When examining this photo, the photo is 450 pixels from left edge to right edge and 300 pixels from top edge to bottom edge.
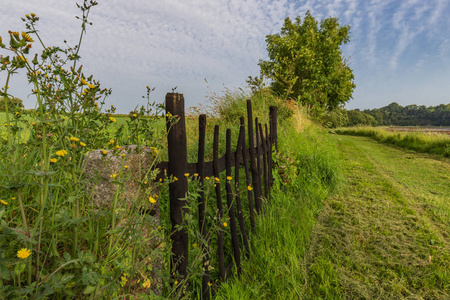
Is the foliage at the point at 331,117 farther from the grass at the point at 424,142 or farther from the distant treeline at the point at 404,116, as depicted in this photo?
the distant treeline at the point at 404,116

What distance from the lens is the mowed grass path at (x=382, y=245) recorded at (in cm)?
269

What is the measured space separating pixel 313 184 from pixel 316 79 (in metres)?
12.1

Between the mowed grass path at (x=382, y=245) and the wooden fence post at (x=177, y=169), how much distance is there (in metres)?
1.36

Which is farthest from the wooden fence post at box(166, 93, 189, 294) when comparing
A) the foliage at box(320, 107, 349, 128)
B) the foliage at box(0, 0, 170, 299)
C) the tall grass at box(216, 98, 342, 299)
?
the foliage at box(320, 107, 349, 128)

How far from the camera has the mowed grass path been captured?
2.69 metres

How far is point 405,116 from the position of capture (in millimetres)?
99500

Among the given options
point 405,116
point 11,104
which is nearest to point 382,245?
point 11,104

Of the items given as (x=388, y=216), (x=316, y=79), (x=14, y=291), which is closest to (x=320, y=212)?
(x=388, y=216)

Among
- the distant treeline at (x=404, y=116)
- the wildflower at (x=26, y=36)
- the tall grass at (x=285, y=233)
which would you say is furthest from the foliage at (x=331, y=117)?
the distant treeline at (x=404, y=116)

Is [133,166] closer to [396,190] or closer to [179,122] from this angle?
[179,122]

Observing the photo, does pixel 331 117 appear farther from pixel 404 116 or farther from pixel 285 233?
pixel 404 116

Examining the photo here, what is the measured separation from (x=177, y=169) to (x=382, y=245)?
3093 mm

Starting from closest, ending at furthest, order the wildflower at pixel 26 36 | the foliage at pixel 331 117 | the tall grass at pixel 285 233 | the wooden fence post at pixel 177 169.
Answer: the wildflower at pixel 26 36, the wooden fence post at pixel 177 169, the tall grass at pixel 285 233, the foliage at pixel 331 117

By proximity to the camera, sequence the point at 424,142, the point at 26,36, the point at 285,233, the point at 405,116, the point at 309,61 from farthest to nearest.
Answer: the point at 405,116, the point at 309,61, the point at 424,142, the point at 285,233, the point at 26,36
